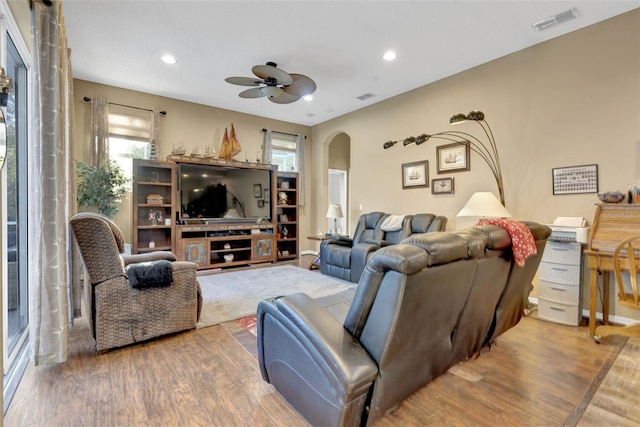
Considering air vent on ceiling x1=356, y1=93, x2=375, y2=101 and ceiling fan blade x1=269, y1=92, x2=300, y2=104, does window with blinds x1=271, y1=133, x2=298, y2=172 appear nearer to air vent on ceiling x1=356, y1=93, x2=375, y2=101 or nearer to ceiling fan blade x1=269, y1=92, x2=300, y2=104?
air vent on ceiling x1=356, y1=93, x2=375, y2=101

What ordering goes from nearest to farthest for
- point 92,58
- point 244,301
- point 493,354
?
point 493,354 < point 244,301 < point 92,58

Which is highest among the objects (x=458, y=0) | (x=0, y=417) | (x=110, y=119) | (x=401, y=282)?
(x=458, y=0)

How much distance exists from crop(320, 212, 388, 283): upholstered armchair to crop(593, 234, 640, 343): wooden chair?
241 centimetres

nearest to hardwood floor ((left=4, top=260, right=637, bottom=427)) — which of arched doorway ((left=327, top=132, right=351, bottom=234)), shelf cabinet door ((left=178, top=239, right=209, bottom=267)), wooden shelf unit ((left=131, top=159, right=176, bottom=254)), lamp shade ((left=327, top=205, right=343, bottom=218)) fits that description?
shelf cabinet door ((left=178, top=239, right=209, bottom=267))

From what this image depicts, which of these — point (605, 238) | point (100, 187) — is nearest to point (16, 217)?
point (100, 187)

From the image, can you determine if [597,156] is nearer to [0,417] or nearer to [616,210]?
[616,210]

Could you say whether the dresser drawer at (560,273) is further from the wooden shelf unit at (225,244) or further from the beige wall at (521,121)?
the wooden shelf unit at (225,244)

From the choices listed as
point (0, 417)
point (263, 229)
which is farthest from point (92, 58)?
point (0, 417)

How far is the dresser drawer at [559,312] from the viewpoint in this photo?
2903 mm

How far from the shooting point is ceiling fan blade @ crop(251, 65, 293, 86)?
3.23 m

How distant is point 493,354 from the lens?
2.36 meters

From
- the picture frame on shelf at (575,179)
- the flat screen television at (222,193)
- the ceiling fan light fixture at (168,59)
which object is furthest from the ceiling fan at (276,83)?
the picture frame on shelf at (575,179)

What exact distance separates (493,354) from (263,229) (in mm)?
4410

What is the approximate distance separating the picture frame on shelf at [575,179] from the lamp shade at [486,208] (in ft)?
2.00
